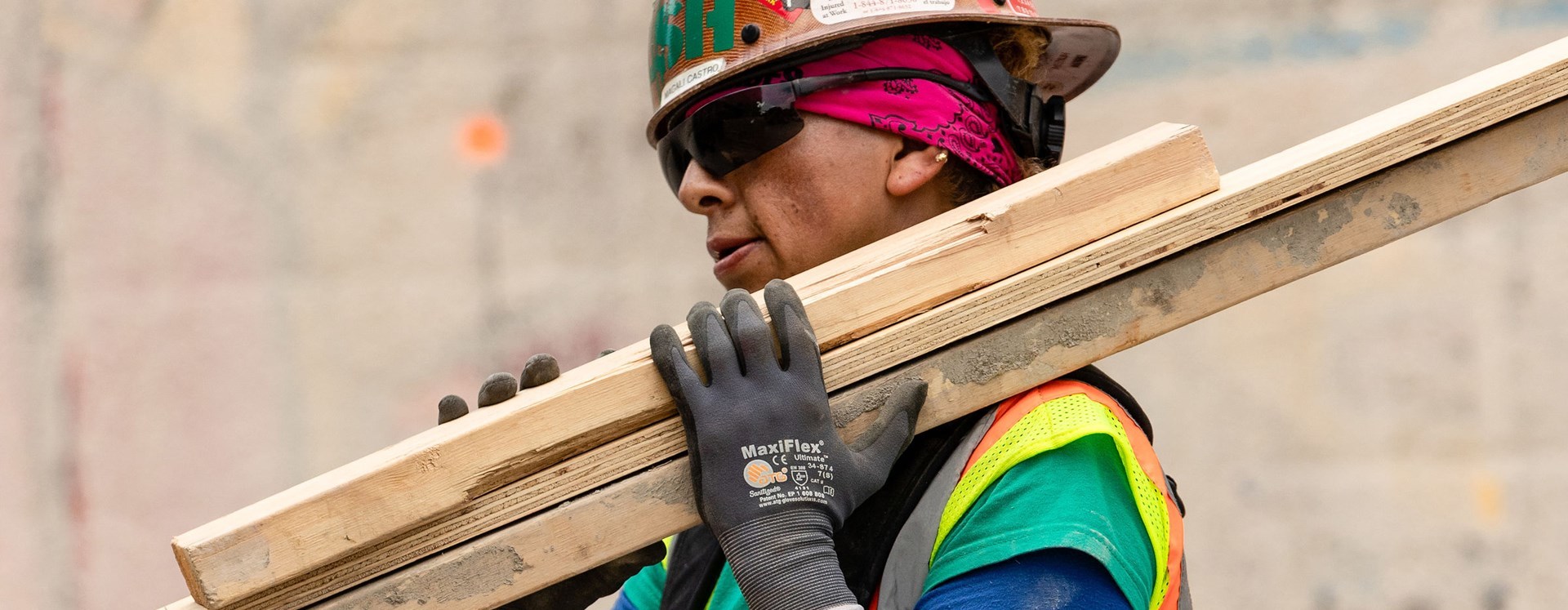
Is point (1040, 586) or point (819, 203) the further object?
point (819, 203)

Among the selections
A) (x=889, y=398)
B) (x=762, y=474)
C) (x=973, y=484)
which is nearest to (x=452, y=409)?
(x=762, y=474)

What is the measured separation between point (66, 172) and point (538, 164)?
159 centimetres

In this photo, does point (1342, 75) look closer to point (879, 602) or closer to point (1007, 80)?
point (1007, 80)

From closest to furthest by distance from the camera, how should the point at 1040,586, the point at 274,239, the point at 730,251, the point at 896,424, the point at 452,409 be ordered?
1. the point at 1040,586
2. the point at 896,424
3. the point at 452,409
4. the point at 730,251
5. the point at 274,239

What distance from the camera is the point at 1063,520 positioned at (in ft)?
4.58

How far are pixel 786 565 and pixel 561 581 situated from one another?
45cm

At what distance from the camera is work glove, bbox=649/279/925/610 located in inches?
54.9

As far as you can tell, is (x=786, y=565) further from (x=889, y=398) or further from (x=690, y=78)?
(x=690, y=78)

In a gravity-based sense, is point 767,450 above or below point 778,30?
below

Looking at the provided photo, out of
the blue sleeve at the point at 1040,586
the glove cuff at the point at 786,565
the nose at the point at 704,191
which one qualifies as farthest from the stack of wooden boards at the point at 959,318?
the nose at the point at 704,191

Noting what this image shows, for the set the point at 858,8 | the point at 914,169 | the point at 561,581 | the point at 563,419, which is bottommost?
the point at 561,581

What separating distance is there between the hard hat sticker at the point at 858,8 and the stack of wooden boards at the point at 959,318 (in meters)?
0.39

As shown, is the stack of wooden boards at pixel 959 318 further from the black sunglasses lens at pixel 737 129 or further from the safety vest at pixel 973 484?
the black sunglasses lens at pixel 737 129

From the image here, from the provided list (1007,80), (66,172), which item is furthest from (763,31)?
(66,172)
